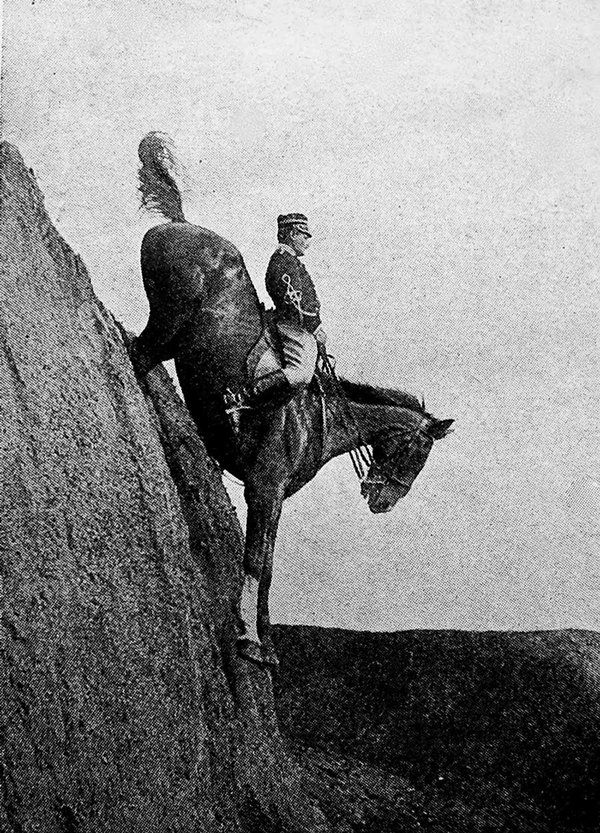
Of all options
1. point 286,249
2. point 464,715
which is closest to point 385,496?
point 464,715

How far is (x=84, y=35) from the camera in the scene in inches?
159

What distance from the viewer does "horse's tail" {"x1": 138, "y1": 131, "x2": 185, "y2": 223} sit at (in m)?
3.96

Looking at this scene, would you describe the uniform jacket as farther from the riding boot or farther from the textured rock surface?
the textured rock surface

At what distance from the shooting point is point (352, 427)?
3859 mm

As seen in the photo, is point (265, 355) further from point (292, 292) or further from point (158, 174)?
point (158, 174)

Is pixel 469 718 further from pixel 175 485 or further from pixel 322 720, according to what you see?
pixel 175 485

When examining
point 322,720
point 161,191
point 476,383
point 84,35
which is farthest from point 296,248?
point 322,720

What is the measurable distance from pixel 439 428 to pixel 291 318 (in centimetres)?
67

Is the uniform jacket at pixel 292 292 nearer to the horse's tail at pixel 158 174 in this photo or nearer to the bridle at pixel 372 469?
the bridle at pixel 372 469

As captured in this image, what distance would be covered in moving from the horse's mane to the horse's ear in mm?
66

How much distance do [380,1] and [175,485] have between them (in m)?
1.95

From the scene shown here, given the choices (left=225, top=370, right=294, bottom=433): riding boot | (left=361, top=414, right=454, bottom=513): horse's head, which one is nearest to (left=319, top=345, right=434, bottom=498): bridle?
(left=361, top=414, right=454, bottom=513): horse's head

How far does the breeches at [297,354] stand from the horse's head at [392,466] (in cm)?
38

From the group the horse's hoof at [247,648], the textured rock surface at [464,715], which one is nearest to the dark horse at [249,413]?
the horse's hoof at [247,648]
